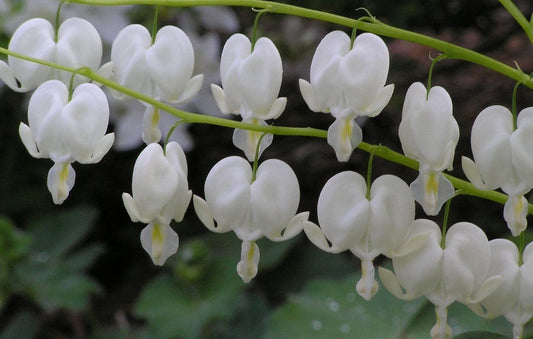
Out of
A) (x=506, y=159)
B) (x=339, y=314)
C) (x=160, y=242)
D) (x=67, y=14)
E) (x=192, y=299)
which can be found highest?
(x=506, y=159)

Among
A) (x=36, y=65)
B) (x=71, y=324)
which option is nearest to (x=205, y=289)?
(x=71, y=324)

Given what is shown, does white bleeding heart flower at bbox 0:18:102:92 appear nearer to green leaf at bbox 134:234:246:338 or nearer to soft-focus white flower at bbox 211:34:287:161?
soft-focus white flower at bbox 211:34:287:161

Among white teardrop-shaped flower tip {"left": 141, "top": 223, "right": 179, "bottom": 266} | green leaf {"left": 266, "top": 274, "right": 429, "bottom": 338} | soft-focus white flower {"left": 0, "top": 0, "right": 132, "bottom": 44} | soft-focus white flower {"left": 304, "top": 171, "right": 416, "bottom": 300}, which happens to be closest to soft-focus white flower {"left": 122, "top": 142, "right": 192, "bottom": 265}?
white teardrop-shaped flower tip {"left": 141, "top": 223, "right": 179, "bottom": 266}

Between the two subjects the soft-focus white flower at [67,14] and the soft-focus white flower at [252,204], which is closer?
the soft-focus white flower at [252,204]

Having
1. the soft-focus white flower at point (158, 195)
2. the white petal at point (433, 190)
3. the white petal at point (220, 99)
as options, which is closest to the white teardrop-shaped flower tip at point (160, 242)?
the soft-focus white flower at point (158, 195)

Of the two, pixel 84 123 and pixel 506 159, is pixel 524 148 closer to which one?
pixel 506 159

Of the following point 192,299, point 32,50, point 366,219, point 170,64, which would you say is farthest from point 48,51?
point 192,299

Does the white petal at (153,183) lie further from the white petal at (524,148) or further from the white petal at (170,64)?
the white petal at (524,148)
